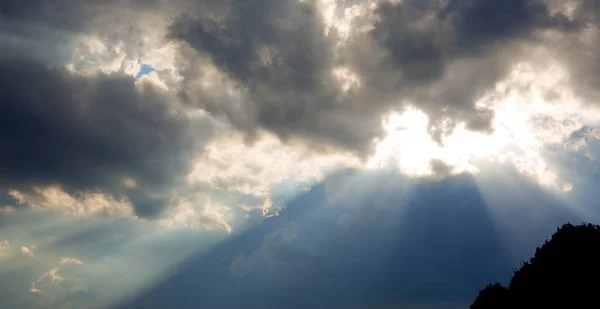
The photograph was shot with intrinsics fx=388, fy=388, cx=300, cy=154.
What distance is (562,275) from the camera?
6456 cm

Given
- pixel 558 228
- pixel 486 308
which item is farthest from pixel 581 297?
pixel 486 308

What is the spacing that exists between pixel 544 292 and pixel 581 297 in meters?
6.93

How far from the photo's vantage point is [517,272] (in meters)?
78.2

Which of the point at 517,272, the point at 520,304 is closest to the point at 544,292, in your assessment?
the point at 520,304

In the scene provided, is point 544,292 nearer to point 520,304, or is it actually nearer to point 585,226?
point 520,304

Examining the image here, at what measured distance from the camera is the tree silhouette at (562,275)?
60.4m

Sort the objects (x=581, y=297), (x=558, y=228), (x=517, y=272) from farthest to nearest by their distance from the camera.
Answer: (x=517, y=272) → (x=558, y=228) → (x=581, y=297)

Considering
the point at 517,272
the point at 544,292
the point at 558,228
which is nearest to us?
the point at 544,292

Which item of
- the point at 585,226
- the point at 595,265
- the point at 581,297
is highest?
the point at 585,226

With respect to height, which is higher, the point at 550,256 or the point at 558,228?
the point at 558,228

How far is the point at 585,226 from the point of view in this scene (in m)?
68.4

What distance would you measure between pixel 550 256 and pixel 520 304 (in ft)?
33.5

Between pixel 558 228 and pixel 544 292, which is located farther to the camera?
pixel 558 228

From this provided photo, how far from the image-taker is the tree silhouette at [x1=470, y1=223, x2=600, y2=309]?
60375 millimetres
